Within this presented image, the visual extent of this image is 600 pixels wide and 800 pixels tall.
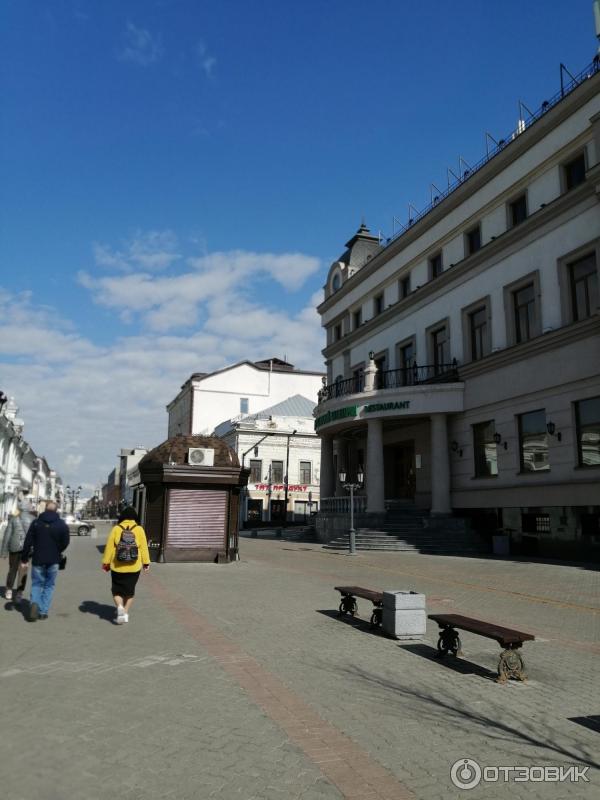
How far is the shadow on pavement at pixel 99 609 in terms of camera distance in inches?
399

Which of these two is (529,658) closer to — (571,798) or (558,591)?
(571,798)

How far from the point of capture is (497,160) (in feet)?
84.9

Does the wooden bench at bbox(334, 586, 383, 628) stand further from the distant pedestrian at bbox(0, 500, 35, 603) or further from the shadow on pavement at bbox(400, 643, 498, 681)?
the distant pedestrian at bbox(0, 500, 35, 603)

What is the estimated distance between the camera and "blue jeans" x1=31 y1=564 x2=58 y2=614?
9852 millimetres

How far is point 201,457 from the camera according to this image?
787 inches

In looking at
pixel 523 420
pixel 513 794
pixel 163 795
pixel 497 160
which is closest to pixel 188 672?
pixel 163 795

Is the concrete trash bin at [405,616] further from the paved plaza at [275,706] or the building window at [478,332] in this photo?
the building window at [478,332]

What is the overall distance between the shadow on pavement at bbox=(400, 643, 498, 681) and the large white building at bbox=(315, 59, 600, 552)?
14348mm

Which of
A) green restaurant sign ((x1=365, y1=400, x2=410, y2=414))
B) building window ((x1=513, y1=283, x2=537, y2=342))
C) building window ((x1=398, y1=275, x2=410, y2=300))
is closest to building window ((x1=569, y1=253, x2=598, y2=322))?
building window ((x1=513, y1=283, x2=537, y2=342))

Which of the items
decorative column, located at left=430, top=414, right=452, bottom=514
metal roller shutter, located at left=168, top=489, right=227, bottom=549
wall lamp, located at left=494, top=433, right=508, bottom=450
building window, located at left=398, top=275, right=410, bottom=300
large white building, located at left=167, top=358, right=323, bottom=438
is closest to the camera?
metal roller shutter, located at left=168, top=489, right=227, bottom=549

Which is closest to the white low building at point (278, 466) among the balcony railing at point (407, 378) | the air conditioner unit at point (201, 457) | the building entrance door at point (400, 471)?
the balcony railing at point (407, 378)

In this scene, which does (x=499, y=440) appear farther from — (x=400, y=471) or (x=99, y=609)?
(x=99, y=609)

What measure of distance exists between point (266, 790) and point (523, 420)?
22094 millimetres

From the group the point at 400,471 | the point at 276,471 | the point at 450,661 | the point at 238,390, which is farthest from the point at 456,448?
the point at 238,390
